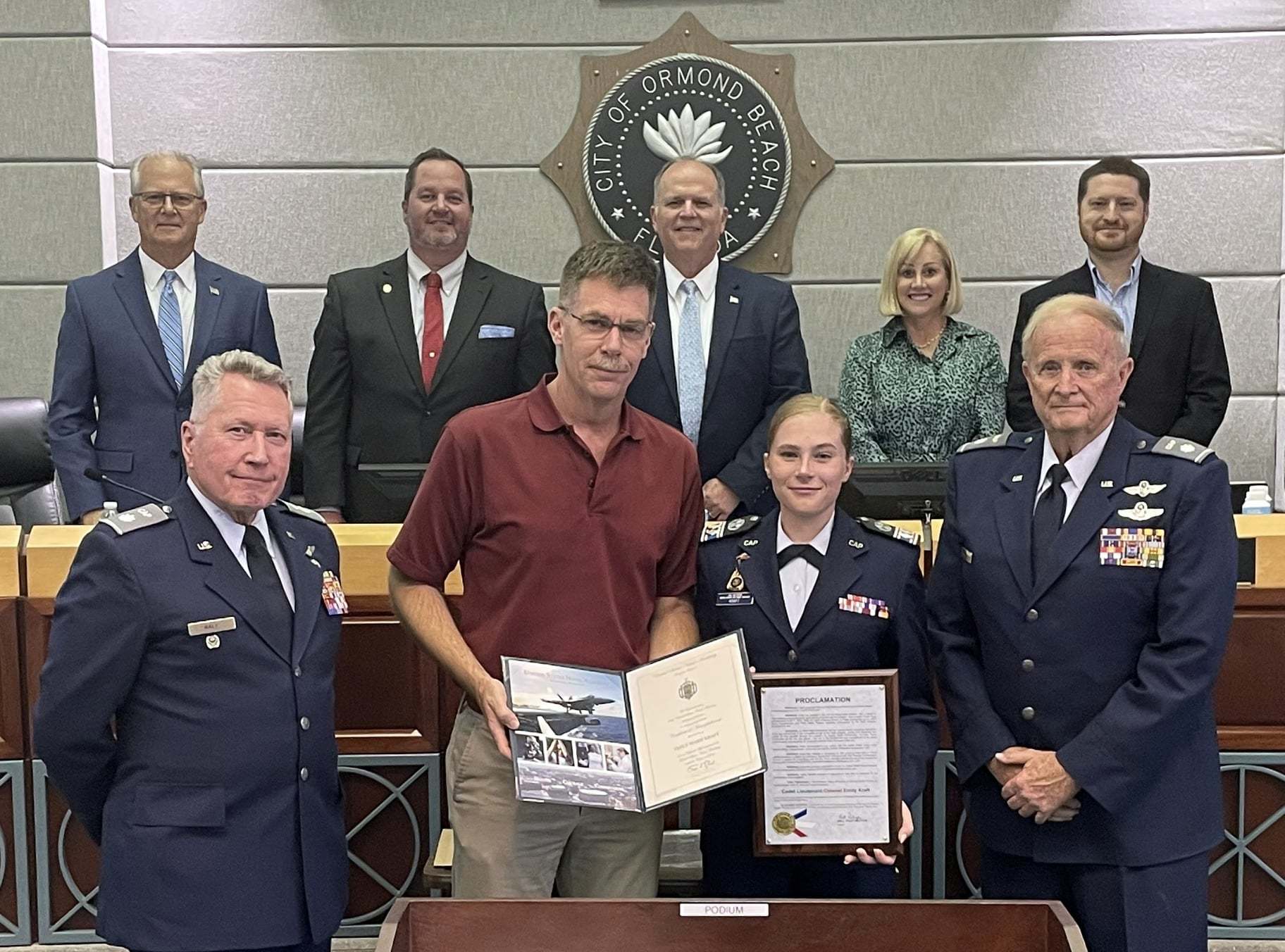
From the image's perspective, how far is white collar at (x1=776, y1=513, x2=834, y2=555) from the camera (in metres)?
2.49

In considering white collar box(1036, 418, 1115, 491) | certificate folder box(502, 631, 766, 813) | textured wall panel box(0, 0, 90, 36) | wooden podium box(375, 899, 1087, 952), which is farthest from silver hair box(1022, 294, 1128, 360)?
textured wall panel box(0, 0, 90, 36)

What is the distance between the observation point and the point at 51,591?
3031mm

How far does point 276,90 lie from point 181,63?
1.23 ft

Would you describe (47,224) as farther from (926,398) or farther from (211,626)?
(211,626)

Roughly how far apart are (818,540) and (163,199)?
7.09ft

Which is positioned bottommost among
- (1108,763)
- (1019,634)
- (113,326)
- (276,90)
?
(1108,763)

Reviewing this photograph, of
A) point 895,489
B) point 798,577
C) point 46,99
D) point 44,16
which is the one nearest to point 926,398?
point 895,489

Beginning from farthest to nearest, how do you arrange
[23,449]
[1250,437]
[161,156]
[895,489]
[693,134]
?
[1250,437], [693,134], [23,449], [161,156], [895,489]

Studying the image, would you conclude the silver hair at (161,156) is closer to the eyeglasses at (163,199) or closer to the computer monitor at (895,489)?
the eyeglasses at (163,199)

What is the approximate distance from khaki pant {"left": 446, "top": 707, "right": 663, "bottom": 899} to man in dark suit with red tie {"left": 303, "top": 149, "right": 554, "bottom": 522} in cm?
142

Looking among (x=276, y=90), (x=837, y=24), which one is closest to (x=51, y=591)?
(x=276, y=90)

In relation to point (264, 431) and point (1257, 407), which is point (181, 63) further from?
point (1257, 407)

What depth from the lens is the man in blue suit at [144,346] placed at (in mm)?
3689

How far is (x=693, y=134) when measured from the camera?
214 inches
